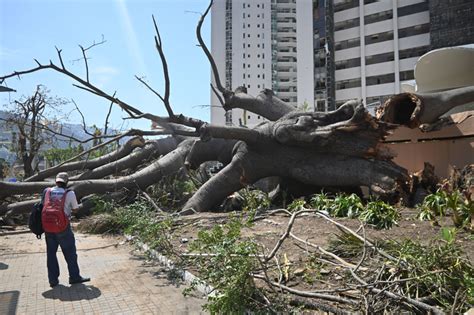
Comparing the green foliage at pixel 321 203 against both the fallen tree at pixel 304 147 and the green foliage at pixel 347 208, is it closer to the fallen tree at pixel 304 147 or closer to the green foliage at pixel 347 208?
the green foliage at pixel 347 208

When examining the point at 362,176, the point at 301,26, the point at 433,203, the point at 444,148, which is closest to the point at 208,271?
the point at 433,203

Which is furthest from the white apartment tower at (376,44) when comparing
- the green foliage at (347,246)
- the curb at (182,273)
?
the green foliage at (347,246)

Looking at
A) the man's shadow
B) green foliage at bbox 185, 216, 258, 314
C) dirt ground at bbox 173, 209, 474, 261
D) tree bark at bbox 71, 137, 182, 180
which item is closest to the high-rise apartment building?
tree bark at bbox 71, 137, 182, 180

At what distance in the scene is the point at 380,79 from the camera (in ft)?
138

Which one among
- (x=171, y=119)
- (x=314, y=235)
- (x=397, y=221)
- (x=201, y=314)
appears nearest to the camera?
(x=201, y=314)

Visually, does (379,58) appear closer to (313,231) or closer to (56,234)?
(313,231)

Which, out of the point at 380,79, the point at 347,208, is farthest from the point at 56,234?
the point at 380,79

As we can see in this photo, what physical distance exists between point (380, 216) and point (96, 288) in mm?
4143

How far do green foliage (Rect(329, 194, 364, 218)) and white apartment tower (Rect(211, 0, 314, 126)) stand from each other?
160 feet

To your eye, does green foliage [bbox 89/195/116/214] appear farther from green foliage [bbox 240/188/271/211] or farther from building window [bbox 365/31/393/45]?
building window [bbox 365/31/393/45]

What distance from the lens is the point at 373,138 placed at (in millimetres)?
8227

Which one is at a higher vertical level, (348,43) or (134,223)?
(348,43)

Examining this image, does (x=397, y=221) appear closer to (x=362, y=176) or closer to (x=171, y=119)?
(x=362, y=176)

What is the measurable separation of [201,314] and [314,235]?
2388 mm
